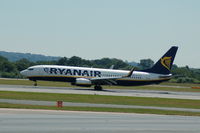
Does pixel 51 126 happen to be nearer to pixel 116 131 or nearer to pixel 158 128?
pixel 116 131

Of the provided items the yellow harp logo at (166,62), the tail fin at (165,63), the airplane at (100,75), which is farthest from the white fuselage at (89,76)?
the yellow harp logo at (166,62)

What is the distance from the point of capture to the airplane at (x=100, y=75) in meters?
65.8

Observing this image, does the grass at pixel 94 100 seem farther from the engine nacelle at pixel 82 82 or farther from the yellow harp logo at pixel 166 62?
the yellow harp logo at pixel 166 62

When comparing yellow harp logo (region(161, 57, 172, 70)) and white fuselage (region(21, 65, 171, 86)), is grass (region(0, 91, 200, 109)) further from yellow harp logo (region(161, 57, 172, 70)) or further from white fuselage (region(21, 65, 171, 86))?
yellow harp logo (region(161, 57, 172, 70))

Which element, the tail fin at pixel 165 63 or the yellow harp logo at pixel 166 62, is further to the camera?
the tail fin at pixel 165 63

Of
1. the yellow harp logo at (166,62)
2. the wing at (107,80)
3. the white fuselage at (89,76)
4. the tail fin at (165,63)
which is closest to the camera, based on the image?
the white fuselage at (89,76)

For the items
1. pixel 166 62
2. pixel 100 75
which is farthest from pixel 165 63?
pixel 100 75

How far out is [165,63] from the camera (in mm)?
68938

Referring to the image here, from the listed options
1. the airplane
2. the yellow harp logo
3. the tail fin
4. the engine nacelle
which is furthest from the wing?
the yellow harp logo

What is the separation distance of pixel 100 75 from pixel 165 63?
10676mm

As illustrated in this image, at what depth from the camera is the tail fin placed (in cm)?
6906

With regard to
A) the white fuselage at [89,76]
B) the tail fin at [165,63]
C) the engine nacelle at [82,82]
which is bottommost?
the engine nacelle at [82,82]

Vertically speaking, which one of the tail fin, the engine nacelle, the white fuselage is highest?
the tail fin

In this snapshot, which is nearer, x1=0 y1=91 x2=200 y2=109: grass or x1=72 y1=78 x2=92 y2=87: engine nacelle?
x1=0 y1=91 x2=200 y2=109: grass
